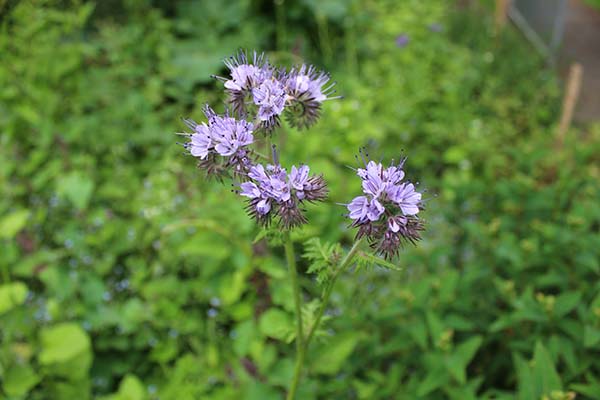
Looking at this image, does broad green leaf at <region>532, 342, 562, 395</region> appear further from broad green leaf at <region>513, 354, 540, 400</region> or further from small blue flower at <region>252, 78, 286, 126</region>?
small blue flower at <region>252, 78, 286, 126</region>

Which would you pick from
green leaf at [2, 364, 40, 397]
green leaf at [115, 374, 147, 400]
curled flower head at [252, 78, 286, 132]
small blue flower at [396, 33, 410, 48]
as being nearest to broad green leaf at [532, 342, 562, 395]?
curled flower head at [252, 78, 286, 132]

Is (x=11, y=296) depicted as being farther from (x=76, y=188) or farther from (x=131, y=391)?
(x=76, y=188)

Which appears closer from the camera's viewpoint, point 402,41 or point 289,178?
point 289,178

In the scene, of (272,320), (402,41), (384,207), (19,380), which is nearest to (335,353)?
(272,320)

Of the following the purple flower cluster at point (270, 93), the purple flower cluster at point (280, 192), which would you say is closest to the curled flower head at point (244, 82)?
the purple flower cluster at point (270, 93)

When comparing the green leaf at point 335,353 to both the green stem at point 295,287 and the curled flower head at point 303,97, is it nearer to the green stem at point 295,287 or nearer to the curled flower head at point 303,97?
the green stem at point 295,287

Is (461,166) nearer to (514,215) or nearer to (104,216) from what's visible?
(514,215)
